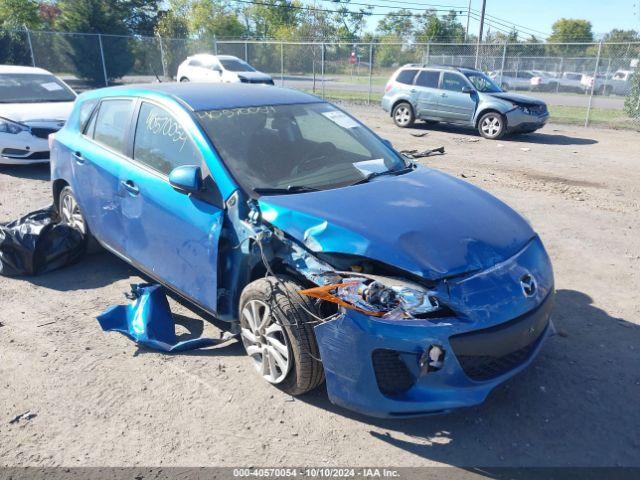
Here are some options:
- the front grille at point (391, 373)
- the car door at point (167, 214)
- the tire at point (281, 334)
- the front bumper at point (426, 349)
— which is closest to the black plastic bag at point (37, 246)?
the car door at point (167, 214)

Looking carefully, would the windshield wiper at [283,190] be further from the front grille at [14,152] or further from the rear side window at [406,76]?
the rear side window at [406,76]

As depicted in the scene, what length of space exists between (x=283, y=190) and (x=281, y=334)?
950mm

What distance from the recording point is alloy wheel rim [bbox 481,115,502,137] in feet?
43.0

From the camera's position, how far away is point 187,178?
346 centimetres

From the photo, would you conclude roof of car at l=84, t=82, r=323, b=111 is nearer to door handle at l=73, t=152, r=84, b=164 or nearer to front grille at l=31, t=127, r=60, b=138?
door handle at l=73, t=152, r=84, b=164

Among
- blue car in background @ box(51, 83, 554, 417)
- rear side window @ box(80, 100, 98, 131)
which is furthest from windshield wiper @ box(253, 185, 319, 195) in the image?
rear side window @ box(80, 100, 98, 131)

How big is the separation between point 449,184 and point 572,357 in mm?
1493

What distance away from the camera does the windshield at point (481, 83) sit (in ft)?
45.1

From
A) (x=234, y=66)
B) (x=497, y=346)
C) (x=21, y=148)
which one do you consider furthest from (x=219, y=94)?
(x=234, y=66)

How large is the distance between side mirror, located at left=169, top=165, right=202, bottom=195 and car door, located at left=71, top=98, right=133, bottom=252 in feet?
3.45

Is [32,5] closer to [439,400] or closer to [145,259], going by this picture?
[145,259]

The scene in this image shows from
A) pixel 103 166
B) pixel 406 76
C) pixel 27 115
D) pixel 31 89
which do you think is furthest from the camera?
pixel 406 76

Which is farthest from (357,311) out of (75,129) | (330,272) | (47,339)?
(75,129)

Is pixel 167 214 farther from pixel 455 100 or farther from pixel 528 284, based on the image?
pixel 455 100
